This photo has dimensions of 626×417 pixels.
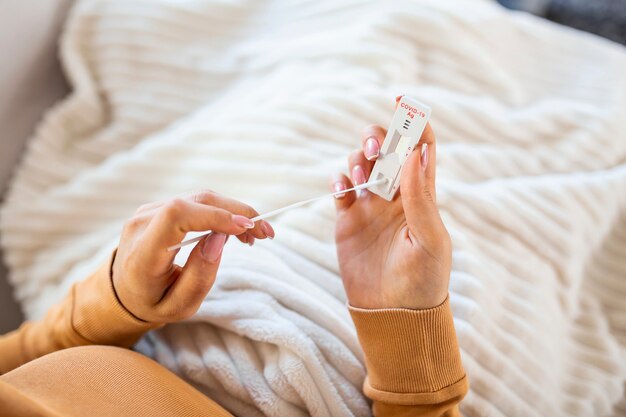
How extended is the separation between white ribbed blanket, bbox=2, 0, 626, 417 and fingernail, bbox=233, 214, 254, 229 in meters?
0.15

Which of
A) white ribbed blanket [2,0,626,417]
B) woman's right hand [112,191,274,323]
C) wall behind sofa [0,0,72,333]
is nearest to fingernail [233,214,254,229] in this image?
woman's right hand [112,191,274,323]

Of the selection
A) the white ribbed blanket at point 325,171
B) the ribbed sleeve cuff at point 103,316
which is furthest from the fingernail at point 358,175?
the ribbed sleeve cuff at point 103,316

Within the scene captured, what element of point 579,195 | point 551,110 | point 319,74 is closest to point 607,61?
point 551,110

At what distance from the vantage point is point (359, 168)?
73 centimetres

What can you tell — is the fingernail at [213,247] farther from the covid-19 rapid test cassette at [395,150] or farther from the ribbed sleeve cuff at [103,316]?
the ribbed sleeve cuff at [103,316]

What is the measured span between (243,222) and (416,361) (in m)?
0.25

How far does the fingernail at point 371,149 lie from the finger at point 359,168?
28mm

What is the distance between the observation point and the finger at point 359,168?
72cm

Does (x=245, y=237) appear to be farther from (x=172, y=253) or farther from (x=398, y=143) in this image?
(x=398, y=143)

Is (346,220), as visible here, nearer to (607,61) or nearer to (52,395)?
(52,395)

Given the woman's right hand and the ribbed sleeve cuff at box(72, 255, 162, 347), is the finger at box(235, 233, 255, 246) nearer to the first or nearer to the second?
the woman's right hand

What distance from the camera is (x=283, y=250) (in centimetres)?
80

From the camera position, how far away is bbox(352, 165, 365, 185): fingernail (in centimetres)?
72

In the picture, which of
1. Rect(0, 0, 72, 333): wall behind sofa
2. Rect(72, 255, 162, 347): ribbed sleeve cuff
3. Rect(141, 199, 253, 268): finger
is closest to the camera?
Rect(141, 199, 253, 268): finger
